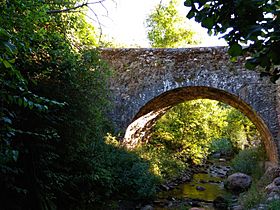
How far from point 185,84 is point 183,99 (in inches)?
57.3

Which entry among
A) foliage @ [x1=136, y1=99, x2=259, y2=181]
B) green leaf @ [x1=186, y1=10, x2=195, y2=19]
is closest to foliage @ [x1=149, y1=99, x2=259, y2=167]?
foliage @ [x1=136, y1=99, x2=259, y2=181]

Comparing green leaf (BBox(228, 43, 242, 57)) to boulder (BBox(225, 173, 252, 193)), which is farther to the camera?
boulder (BBox(225, 173, 252, 193))

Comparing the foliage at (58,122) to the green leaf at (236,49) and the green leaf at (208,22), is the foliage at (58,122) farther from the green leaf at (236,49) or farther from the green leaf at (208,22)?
the green leaf at (236,49)

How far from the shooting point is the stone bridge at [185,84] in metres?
8.02

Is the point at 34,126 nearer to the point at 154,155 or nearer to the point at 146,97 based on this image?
the point at 146,97

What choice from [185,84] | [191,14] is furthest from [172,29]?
[191,14]

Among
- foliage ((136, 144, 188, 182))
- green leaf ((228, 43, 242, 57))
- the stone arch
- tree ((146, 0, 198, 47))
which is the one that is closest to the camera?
green leaf ((228, 43, 242, 57))

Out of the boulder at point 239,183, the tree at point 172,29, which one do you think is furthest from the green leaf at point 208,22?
the tree at point 172,29

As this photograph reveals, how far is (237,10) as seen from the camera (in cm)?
116

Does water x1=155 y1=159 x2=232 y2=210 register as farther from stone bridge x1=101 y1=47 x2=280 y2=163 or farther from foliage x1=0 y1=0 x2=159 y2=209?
foliage x1=0 y1=0 x2=159 y2=209

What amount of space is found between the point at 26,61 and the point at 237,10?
10.4 ft

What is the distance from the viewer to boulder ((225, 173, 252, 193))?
908 cm

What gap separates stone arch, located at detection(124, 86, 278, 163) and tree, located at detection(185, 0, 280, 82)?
23.5 ft

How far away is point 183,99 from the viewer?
9742mm
